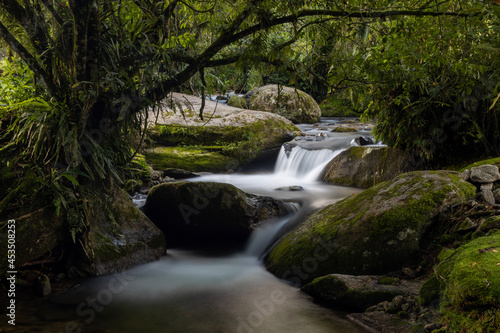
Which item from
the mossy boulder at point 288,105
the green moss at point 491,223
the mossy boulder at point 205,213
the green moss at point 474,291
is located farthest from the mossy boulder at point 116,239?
the mossy boulder at point 288,105

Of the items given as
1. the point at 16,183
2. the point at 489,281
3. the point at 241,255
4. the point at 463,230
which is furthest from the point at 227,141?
the point at 489,281

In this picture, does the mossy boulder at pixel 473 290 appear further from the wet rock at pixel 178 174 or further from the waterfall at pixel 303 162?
the wet rock at pixel 178 174

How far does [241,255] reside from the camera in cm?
561

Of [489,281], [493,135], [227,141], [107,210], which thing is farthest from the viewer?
[227,141]

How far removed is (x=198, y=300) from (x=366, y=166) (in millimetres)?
4985

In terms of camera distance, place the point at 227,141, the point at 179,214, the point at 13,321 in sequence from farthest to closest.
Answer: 1. the point at 227,141
2. the point at 179,214
3. the point at 13,321

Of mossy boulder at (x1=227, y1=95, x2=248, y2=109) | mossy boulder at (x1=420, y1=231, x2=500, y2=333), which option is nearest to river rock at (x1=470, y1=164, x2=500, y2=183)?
mossy boulder at (x1=420, y1=231, x2=500, y2=333)

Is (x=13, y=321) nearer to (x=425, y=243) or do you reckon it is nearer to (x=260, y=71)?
(x=260, y=71)

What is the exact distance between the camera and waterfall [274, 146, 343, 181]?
368 inches

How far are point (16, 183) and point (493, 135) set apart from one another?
6351 mm

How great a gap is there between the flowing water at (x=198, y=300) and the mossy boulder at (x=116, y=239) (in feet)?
0.48

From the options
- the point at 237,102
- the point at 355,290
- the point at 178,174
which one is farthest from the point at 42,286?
the point at 237,102

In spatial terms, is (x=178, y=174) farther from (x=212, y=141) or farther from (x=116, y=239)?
(x=116, y=239)

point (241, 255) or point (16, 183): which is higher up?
point (16, 183)
